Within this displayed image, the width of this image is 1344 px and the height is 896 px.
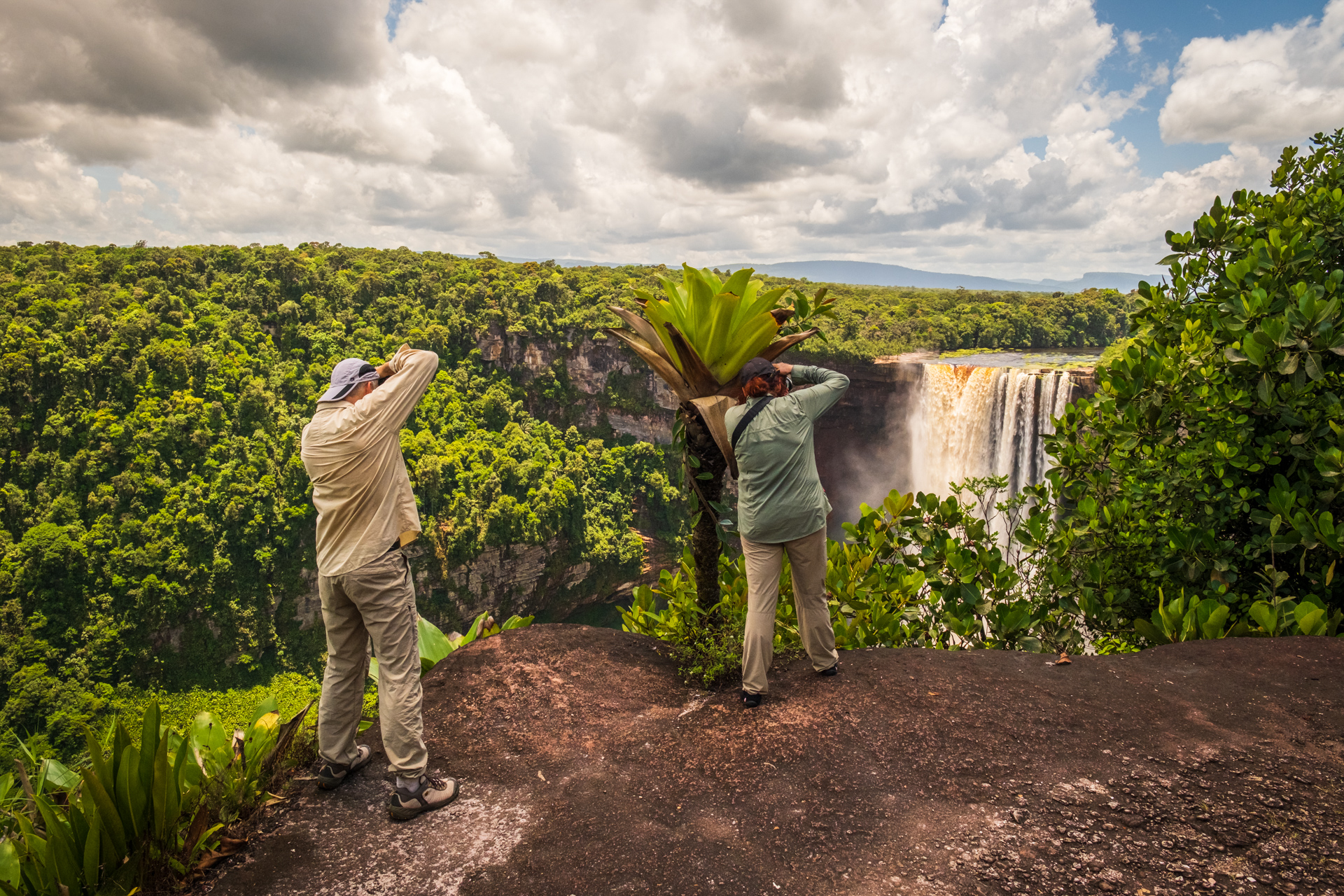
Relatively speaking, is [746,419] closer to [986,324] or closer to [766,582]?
[766,582]

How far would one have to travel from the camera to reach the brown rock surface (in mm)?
1879

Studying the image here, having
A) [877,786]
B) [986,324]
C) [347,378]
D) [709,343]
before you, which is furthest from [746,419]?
[986,324]

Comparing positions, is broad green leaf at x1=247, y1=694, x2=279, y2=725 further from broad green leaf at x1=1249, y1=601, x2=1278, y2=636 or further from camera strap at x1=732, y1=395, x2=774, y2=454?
broad green leaf at x1=1249, y1=601, x2=1278, y2=636

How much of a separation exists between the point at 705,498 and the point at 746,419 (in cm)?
58

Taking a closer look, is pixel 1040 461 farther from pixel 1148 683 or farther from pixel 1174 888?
pixel 1174 888

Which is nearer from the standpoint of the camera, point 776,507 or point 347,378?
point 347,378

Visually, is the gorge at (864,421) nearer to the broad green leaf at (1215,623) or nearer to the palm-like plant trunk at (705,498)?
the broad green leaf at (1215,623)

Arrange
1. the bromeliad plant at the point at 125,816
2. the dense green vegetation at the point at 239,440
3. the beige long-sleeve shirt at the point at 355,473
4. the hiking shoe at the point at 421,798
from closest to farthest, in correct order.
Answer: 1. the bromeliad plant at the point at 125,816
2. the hiking shoe at the point at 421,798
3. the beige long-sleeve shirt at the point at 355,473
4. the dense green vegetation at the point at 239,440

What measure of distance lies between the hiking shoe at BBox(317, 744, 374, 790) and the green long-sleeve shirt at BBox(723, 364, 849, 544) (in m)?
1.68

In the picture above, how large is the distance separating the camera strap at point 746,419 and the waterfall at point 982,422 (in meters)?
14.2

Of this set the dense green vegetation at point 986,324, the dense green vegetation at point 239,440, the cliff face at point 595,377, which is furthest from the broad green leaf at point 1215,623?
the cliff face at point 595,377

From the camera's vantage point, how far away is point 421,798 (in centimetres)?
230

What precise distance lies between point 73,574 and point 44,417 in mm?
7729

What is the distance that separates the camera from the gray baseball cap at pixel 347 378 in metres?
2.44
